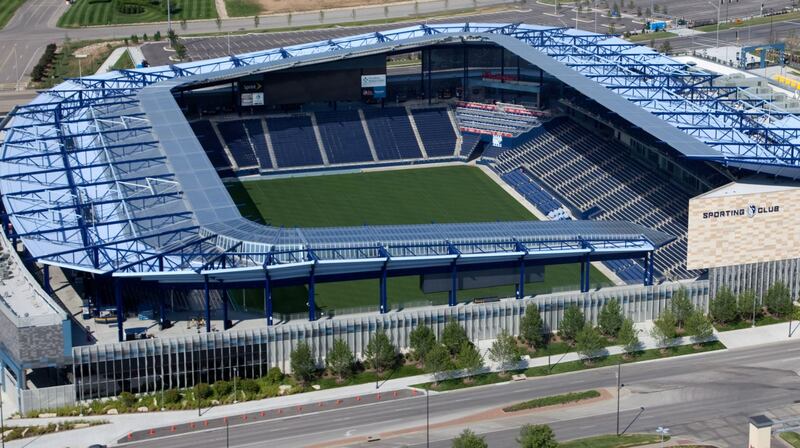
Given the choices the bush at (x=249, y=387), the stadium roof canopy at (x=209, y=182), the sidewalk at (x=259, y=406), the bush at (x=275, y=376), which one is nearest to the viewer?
the sidewalk at (x=259, y=406)

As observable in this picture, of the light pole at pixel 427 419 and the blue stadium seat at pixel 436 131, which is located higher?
the blue stadium seat at pixel 436 131

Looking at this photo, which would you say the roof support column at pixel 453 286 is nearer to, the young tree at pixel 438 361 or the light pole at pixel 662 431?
the young tree at pixel 438 361

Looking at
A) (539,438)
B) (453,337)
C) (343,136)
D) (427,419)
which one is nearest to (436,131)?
(343,136)

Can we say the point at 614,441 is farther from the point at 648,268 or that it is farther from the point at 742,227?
the point at 742,227

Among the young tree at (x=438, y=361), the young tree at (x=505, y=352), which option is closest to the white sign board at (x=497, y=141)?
the young tree at (x=505, y=352)

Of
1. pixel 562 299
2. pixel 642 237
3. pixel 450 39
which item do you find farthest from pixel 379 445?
pixel 450 39

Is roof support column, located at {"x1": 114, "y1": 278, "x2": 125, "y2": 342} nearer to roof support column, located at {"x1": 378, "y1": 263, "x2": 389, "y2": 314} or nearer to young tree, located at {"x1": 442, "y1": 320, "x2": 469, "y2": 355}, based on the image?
roof support column, located at {"x1": 378, "y1": 263, "x2": 389, "y2": 314}

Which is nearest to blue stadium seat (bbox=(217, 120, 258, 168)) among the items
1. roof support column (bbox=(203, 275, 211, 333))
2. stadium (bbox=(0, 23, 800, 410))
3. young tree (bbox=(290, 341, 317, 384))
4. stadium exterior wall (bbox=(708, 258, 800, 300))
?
stadium (bbox=(0, 23, 800, 410))
